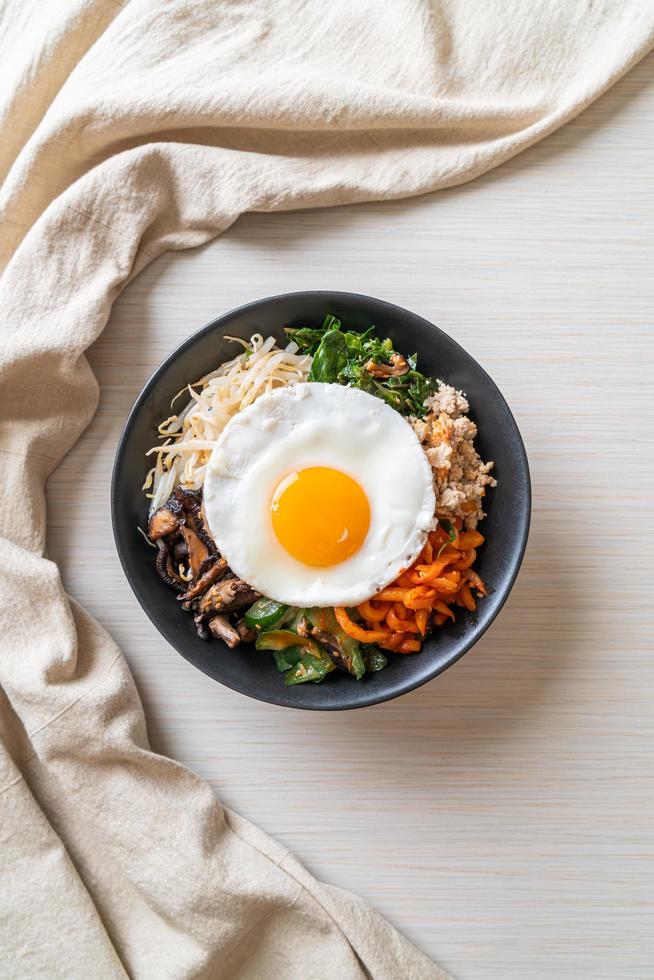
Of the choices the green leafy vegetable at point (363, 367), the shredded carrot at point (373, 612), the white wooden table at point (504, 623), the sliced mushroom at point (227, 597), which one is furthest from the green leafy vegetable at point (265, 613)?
the green leafy vegetable at point (363, 367)

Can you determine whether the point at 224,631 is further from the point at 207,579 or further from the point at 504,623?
the point at 504,623

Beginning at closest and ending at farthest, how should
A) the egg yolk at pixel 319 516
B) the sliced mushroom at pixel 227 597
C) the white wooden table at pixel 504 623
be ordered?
1. the egg yolk at pixel 319 516
2. the sliced mushroom at pixel 227 597
3. the white wooden table at pixel 504 623

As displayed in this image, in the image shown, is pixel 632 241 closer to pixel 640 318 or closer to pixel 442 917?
pixel 640 318

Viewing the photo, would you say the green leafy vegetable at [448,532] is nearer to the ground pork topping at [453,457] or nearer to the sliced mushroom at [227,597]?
the ground pork topping at [453,457]

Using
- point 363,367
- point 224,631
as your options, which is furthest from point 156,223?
point 224,631

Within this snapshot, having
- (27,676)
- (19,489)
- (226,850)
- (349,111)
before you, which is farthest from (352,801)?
(349,111)

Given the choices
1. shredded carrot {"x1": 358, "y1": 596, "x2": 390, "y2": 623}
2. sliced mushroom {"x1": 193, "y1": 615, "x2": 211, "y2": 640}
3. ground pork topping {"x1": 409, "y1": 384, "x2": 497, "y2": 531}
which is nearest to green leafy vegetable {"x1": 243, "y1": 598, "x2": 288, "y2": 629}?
sliced mushroom {"x1": 193, "y1": 615, "x2": 211, "y2": 640}
